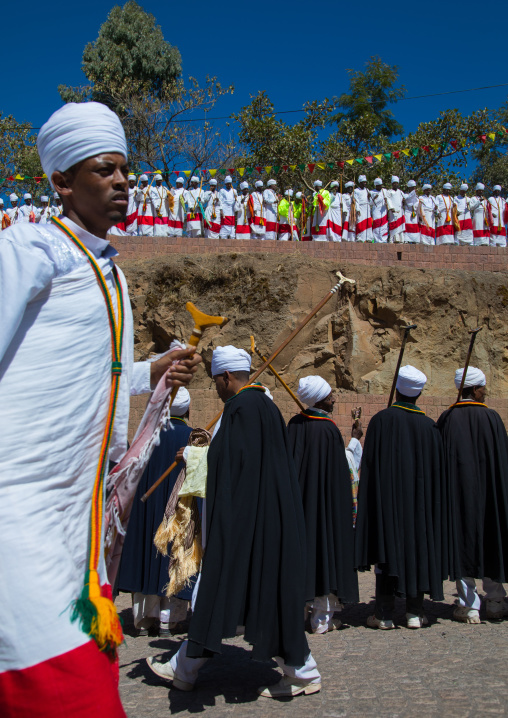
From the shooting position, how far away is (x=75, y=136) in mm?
2305

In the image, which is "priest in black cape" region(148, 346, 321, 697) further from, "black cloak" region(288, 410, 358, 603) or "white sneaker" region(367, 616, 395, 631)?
"white sneaker" region(367, 616, 395, 631)

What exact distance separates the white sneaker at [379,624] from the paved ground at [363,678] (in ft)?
0.33

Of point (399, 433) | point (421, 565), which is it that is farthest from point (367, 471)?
point (421, 565)

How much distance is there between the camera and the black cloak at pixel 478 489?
696cm

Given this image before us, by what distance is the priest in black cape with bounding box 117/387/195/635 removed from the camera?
6.33m

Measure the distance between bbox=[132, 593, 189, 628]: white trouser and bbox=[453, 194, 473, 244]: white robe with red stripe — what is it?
15.1 meters

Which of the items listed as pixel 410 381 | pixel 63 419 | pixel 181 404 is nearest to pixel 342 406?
pixel 410 381

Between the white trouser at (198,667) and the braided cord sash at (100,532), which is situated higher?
the braided cord sash at (100,532)

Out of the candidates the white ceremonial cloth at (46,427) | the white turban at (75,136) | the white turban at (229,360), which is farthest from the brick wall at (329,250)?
the white ceremonial cloth at (46,427)

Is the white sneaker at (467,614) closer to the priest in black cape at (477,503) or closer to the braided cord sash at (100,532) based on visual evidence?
the priest in black cape at (477,503)

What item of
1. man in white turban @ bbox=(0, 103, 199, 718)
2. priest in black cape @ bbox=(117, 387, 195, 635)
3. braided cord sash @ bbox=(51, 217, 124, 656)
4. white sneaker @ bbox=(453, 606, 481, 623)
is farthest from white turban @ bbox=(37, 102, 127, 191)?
white sneaker @ bbox=(453, 606, 481, 623)

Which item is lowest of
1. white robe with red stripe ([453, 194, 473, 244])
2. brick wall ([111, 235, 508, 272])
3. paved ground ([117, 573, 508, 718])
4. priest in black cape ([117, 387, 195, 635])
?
paved ground ([117, 573, 508, 718])

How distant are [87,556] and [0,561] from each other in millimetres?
273

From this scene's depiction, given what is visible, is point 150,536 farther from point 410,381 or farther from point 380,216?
point 380,216
